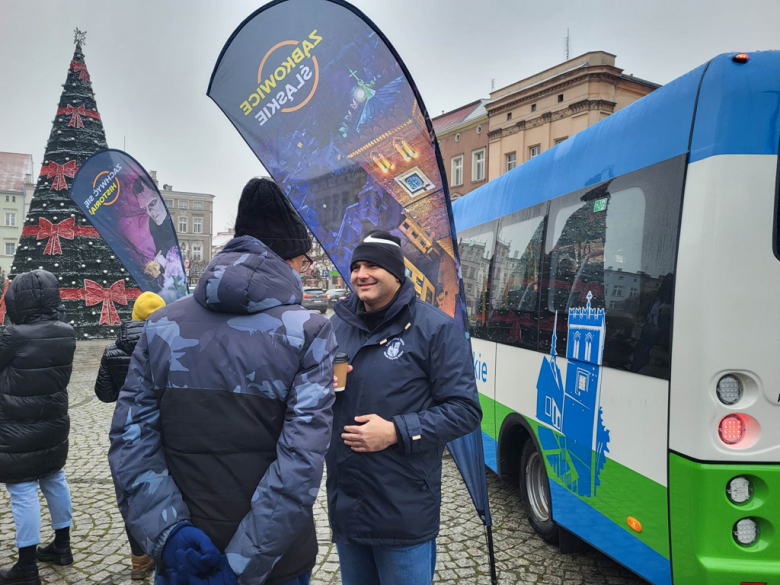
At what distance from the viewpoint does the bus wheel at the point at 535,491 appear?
4012 millimetres

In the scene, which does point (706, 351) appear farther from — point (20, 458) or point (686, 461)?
point (20, 458)

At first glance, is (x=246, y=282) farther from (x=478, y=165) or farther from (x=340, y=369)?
(x=478, y=165)

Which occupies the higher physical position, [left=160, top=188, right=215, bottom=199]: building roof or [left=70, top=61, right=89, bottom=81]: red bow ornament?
[left=160, top=188, right=215, bottom=199]: building roof

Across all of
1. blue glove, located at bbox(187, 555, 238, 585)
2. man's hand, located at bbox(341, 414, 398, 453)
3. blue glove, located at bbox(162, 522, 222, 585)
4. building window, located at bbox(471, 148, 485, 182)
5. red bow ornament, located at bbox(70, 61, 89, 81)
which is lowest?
blue glove, located at bbox(187, 555, 238, 585)

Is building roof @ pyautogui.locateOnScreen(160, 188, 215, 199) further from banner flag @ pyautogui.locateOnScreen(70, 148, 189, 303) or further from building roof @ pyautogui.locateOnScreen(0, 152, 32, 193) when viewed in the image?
banner flag @ pyautogui.locateOnScreen(70, 148, 189, 303)

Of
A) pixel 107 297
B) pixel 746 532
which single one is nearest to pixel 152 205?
pixel 746 532

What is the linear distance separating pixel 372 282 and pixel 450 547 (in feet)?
8.73

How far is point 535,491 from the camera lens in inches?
167

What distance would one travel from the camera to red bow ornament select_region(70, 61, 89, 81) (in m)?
17.2

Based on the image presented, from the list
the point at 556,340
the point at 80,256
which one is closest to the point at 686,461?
the point at 556,340

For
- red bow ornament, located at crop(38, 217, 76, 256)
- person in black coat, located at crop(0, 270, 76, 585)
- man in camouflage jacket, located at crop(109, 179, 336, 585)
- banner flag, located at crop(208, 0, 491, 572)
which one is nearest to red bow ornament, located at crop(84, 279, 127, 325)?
red bow ornament, located at crop(38, 217, 76, 256)

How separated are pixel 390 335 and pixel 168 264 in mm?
6765

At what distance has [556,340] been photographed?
3582 mm

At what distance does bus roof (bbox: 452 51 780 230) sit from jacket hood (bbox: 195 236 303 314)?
1919 mm
